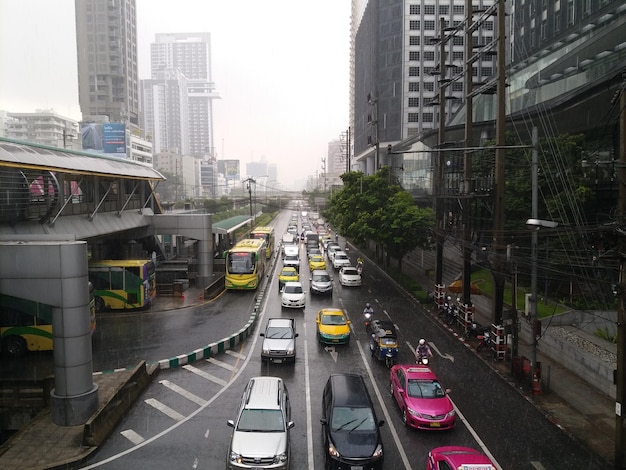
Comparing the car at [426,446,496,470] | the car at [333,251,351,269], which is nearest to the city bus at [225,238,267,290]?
the car at [333,251,351,269]

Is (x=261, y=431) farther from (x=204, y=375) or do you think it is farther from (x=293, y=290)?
(x=293, y=290)

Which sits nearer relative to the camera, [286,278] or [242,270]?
[242,270]

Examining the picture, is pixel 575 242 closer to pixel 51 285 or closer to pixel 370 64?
pixel 51 285

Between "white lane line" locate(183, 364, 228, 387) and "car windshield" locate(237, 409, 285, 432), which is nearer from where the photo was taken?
"car windshield" locate(237, 409, 285, 432)

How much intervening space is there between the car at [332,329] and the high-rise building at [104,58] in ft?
322

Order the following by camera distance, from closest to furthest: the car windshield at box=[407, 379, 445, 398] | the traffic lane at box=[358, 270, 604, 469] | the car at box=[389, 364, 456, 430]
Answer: the traffic lane at box=[358, 270, 604, 469] → the car at box=[389, 364, 456, 430] → the car windshield at box=[407, 379, 445, 398]

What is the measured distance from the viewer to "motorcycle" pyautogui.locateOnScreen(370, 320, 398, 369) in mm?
18469

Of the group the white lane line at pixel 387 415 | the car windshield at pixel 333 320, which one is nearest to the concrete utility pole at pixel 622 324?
the white lane line at pixel 387 415

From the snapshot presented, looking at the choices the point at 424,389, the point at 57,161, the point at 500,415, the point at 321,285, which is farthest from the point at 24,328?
the point at 321,285

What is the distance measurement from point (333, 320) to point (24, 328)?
11.5 meters

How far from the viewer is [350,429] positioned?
11.5m

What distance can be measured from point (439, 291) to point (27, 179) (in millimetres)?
18924

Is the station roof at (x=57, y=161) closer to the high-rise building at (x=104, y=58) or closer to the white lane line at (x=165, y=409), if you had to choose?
the white lane line at (x=165, y=409)

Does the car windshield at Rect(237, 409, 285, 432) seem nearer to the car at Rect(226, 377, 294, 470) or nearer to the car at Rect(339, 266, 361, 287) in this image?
the car at Rect(226, 377, 294, 470)
